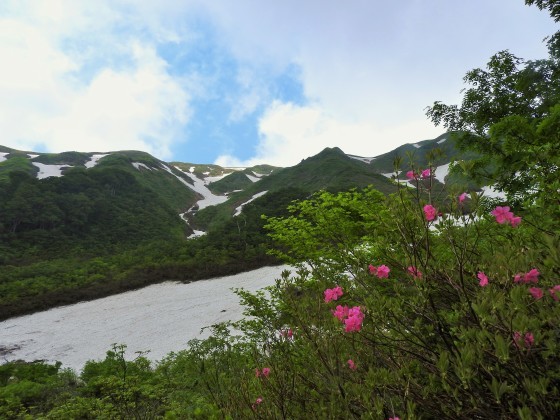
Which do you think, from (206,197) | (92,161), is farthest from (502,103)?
(92,161)

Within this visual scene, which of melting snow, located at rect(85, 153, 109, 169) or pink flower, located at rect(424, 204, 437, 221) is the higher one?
melting snow, located at rect(85, 153, 109, 169)

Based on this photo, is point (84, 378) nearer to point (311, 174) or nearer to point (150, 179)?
point (311, 174)

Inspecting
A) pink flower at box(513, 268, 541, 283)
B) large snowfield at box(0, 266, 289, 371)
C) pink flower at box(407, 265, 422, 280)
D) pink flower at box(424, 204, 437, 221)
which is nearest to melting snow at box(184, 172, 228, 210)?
large snowfield at box(0, 266, 289, 371)

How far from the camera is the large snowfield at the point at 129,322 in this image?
1212 cm

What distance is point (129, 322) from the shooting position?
47.1 ft

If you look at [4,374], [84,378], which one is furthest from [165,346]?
[4,374]

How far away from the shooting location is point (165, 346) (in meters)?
12.0

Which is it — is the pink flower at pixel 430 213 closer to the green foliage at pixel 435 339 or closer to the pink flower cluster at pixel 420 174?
the green foliage at pixel 435 339

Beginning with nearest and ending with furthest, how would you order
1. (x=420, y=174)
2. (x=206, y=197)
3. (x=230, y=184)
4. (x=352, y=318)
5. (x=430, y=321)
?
(x=430, y=321)
(x=352, y=318)
(x=420, y=174)
(x=206, y=197)
(x=230, y=184)

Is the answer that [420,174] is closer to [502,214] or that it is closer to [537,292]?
[502,214]

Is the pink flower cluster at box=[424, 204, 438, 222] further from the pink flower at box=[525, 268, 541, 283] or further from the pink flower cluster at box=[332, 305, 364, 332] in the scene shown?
the pink flower cluster at box=[332, 305, 364, 332]

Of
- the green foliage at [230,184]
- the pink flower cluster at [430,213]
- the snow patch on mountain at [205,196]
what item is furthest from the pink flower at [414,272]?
the green foliage at [230,184]

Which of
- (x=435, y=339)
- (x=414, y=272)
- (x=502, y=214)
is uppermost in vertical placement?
(x=502, y=214)

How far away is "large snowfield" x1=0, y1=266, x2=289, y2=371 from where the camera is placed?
39.8 ft
